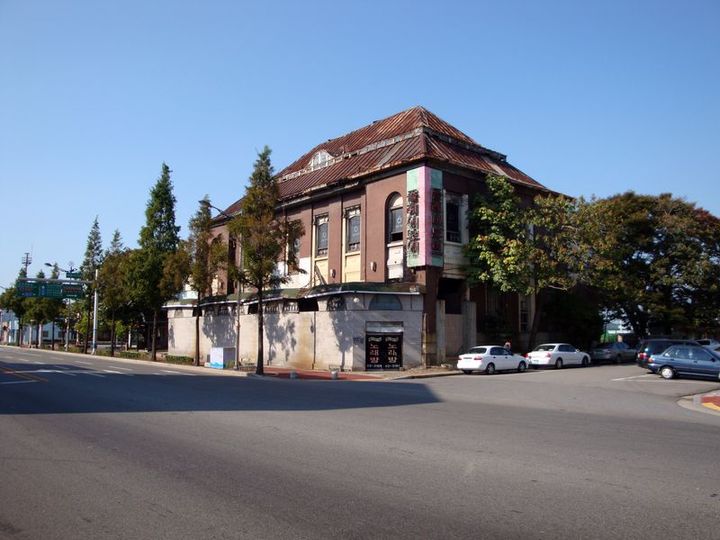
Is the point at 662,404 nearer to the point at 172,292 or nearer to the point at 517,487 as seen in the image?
the point at 517,487

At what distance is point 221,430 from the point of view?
10.7 metres

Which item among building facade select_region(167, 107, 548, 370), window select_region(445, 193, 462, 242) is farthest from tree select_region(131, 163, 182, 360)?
window select_region(445, 193, 462, 242)

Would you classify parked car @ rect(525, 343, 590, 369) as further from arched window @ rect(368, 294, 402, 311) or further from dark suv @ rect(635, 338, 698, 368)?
arched window @ rect(368, 294, 402, 311)

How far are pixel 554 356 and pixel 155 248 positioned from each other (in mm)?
29815

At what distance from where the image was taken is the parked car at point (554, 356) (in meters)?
33.9

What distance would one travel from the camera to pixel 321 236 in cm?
4000

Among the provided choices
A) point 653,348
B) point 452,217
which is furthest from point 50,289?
point 653,348

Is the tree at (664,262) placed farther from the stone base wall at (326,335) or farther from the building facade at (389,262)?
Result: the stone base wall at (326,335)

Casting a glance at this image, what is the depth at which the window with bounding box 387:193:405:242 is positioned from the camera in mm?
34406

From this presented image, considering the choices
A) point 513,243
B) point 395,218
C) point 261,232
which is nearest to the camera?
point 261,232

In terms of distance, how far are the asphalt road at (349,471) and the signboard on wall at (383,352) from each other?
1621 cm

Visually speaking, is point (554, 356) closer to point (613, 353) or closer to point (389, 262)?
point (613, 353)

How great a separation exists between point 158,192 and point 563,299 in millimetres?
31833

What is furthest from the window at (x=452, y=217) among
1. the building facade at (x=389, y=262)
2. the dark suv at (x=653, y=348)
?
the dark suv at (x=653, y=348)
